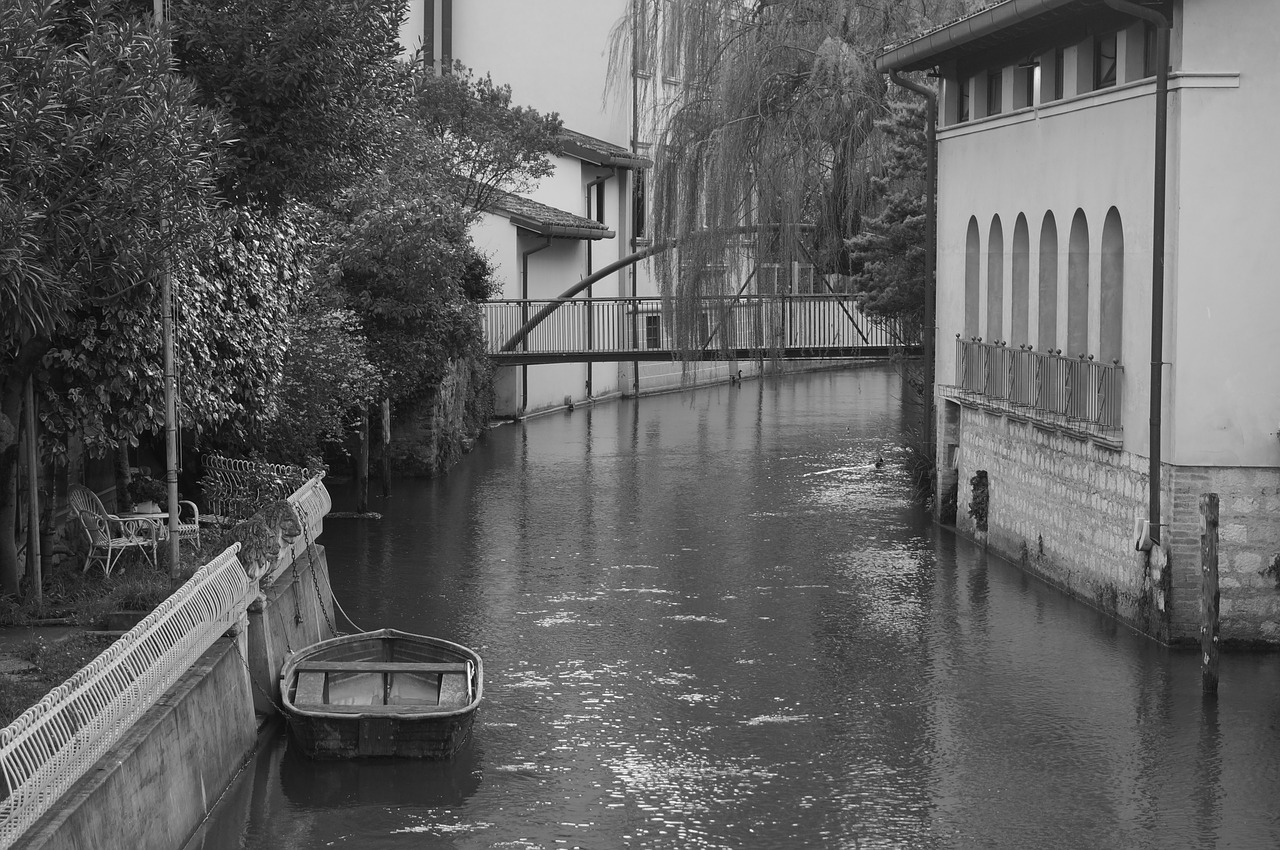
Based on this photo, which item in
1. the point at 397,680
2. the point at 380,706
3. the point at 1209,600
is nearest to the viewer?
the point at 380,706

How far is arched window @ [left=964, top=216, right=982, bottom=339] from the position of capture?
80.7 ft

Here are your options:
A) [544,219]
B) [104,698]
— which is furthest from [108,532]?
[544,219]

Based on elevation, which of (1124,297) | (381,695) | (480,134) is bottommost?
(381,695)

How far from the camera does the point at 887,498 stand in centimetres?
2972

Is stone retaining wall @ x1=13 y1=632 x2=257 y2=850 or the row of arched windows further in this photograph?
the row of arched windows

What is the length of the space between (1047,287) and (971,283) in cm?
310

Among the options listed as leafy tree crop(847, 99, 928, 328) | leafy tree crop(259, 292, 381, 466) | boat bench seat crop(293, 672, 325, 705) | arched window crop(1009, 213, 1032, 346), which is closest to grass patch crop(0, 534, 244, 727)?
boat bench seat crop(293, 672, 325, 705)

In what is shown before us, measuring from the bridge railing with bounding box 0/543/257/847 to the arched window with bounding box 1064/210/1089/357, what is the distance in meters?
11.2

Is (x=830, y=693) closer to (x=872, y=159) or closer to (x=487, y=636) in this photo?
(x=487, y=636)

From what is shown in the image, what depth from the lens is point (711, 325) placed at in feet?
98.6

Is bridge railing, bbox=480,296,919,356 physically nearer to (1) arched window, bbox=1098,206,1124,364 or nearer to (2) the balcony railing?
(2) the balcony railing

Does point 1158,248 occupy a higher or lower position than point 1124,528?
higher

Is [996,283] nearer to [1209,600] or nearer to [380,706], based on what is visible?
[1209,600]

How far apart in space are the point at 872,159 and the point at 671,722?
17644 millimetres
